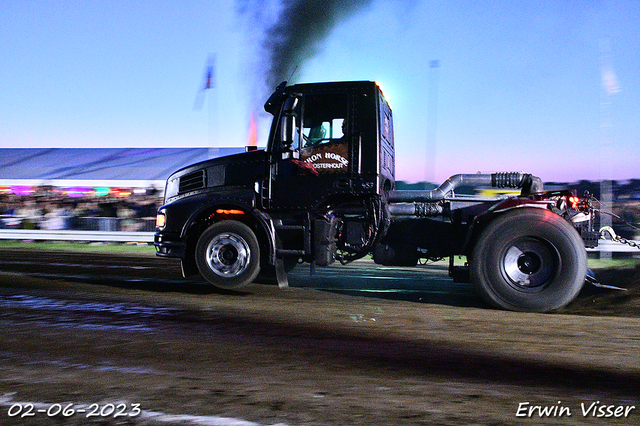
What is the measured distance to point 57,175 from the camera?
21.0m

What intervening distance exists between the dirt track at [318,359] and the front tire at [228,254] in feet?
1.88

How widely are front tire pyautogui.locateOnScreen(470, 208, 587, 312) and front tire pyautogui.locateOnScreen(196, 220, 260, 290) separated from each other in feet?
9.44

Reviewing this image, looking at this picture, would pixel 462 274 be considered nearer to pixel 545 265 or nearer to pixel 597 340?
pixel 545 265

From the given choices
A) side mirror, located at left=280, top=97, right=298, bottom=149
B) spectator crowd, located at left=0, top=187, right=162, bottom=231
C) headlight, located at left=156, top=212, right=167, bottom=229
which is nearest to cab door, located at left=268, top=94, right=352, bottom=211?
side mirror, located at left=280, top=97, right=298, bottom=149

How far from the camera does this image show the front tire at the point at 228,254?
23.8 ft

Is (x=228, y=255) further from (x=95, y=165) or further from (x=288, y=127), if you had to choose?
(x=95, y=165)

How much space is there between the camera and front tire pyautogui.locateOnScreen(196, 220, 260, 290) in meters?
7.25

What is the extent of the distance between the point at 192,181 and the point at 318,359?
4.55 m

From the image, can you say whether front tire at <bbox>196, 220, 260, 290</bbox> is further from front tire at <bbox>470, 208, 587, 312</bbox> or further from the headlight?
front tire at <bbox>470, 208, 587, 312</bbox>

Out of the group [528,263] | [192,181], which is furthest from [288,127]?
[528,263]

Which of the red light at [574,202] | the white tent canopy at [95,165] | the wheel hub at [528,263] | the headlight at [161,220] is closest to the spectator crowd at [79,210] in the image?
the white tent canopy at [95,165]

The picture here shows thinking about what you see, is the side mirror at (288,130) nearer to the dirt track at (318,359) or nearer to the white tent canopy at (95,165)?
the dirt track at (318,359)

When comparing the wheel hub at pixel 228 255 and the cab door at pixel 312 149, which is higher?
the cab door at pixel 312 149

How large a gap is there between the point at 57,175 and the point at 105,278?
554 inches
